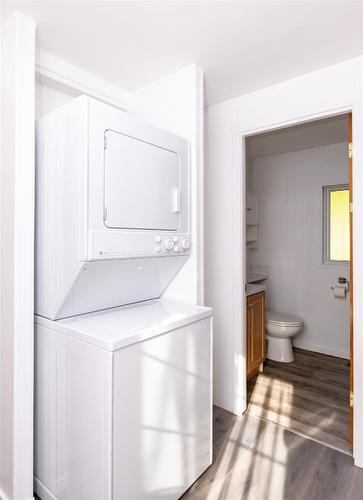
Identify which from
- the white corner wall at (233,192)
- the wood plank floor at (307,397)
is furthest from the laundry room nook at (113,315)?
the wood plank floor at (307,397)

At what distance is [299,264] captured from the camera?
4.09m

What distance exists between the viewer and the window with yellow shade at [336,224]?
3.83 metres

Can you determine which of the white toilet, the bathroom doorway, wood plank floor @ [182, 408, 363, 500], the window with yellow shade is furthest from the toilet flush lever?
wood plank floor @ [182, 408, 363, 500]

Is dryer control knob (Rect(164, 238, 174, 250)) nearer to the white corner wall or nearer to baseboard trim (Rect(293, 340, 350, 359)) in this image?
the white corner wall

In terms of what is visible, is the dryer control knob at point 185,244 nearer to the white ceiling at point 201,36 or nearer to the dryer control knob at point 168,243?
the dryer control knob at point 168,243

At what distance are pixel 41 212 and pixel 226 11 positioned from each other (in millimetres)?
1401

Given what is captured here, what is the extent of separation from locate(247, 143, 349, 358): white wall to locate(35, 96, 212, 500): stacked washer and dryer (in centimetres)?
257

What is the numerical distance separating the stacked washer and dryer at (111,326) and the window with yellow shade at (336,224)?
2.73m

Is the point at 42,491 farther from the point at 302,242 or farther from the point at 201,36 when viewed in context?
the point at 302,242

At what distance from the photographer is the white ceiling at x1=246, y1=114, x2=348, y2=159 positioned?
3.09m

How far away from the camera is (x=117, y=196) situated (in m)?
1.49

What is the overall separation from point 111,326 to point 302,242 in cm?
325

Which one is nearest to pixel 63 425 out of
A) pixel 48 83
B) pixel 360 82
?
pixel 48 83

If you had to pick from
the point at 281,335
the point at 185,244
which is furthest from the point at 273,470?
the point at 281,335
